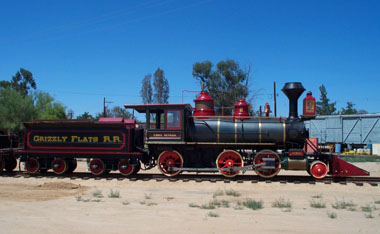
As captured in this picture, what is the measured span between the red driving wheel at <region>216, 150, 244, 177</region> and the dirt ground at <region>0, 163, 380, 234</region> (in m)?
0.83

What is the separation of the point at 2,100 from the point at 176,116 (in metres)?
32.1

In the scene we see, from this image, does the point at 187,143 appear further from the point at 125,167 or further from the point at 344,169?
the point at 344,169

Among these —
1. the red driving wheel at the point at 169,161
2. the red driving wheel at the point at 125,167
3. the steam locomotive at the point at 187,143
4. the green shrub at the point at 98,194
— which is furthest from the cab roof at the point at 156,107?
the green shrub at the point at 98,194

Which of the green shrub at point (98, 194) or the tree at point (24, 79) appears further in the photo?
the tree at point (24, 79)

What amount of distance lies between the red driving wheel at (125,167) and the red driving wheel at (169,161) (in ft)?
4.08

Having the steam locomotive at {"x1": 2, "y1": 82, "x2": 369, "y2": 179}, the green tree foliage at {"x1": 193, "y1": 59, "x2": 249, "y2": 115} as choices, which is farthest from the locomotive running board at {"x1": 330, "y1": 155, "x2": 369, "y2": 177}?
the green tree foliage at {"x1": 193, "y1": 59, "x2": 249, "y2": 115}

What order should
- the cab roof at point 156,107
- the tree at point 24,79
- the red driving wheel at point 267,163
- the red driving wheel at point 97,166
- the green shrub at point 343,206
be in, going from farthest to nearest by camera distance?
the tree at point 24,79 < the red driving wheel at point 97,166 < the cab roof at point 156,107 < the red driving wheel at point 267,163 < the green shrub at point 343,206

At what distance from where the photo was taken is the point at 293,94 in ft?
40.9

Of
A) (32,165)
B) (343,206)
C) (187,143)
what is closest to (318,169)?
(343,206)

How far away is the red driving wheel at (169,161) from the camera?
12688 mm

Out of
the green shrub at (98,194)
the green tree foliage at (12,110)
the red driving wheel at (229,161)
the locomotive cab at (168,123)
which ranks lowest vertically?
the green shrub at (98,194)

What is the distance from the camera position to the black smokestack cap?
40.7 feet

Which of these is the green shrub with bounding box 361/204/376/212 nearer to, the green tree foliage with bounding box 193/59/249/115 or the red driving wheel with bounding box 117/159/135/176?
the red driving wheel with bounding box 117/159/135/176

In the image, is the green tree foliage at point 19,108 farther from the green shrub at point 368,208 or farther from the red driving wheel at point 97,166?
the green shrub at point 368,208
